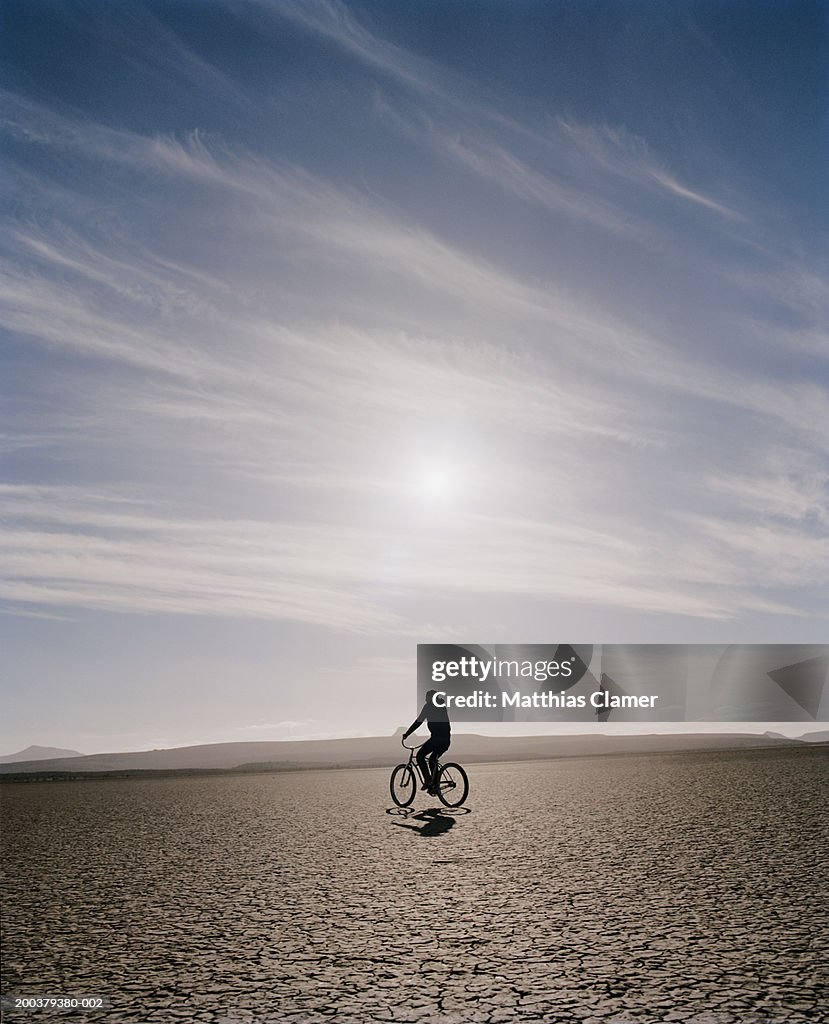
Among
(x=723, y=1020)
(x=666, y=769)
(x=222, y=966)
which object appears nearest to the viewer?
(x=723, y=1020)

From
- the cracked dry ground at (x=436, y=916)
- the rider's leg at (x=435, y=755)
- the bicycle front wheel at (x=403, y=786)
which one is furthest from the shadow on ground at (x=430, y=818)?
the rider's leg at (x=435, y=755)

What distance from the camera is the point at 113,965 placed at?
7145 mm

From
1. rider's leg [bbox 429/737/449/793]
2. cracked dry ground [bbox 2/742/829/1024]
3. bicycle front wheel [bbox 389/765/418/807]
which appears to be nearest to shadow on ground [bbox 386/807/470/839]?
cracked dry ground [bbox 2/742/829/1024]

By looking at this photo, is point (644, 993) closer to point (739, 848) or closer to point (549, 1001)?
point (549, 1001)

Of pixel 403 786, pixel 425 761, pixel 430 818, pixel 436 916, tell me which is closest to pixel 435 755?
pixel 425 761

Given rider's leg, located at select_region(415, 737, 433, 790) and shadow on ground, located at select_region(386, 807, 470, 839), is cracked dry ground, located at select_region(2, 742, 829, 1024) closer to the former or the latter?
shadow on ground, located at select_region(386, 807, 470, 839)

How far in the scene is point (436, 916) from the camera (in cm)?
844

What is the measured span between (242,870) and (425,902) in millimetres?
3367

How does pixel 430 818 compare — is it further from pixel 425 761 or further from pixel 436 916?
pixel 436 916

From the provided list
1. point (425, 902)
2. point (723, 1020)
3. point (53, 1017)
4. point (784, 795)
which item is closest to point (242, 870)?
point (425, 902)

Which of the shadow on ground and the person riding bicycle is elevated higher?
the person riding bicycle

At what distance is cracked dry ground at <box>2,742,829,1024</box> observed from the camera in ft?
20.1

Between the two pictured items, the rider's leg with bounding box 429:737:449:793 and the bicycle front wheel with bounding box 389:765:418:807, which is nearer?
the rider's leg with bounding box 429:737:449:793

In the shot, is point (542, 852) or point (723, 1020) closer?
point (723, 1020)
